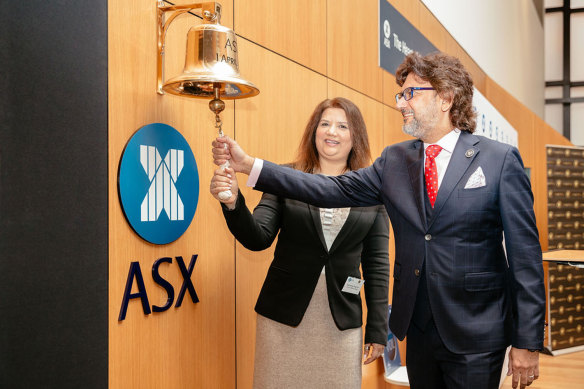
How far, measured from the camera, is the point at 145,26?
1970 mm

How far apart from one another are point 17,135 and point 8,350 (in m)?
0.58

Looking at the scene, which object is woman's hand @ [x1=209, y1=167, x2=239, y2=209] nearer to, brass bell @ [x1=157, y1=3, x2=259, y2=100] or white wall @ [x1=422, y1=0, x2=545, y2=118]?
brass bell @ [x1=157, y1=3, x2=259, y2=100]

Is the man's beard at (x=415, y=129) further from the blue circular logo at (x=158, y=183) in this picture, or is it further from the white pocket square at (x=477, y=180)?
the blue circular logo at (x=158, y=183)

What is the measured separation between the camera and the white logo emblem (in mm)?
1963

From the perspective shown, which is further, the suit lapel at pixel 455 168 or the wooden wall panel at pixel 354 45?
the wooden wall panel at pixel 354 45

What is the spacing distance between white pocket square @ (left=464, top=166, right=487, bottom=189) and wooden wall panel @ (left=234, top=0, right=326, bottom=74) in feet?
4.20

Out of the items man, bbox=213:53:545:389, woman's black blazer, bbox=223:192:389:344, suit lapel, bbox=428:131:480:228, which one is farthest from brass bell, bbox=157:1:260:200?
suit lapel, bbox=428:131:480:228

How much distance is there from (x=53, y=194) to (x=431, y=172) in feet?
4.28

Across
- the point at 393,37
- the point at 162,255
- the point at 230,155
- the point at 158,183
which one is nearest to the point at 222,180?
the point at 230,155

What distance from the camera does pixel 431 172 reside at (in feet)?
6.78

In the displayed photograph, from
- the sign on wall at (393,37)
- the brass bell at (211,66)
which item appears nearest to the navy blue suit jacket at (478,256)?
the brass bell at (211,66)

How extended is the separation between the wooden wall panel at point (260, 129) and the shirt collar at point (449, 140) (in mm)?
975

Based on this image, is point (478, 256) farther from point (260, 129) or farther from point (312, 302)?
point (260, 129)

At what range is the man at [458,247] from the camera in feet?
6.25
